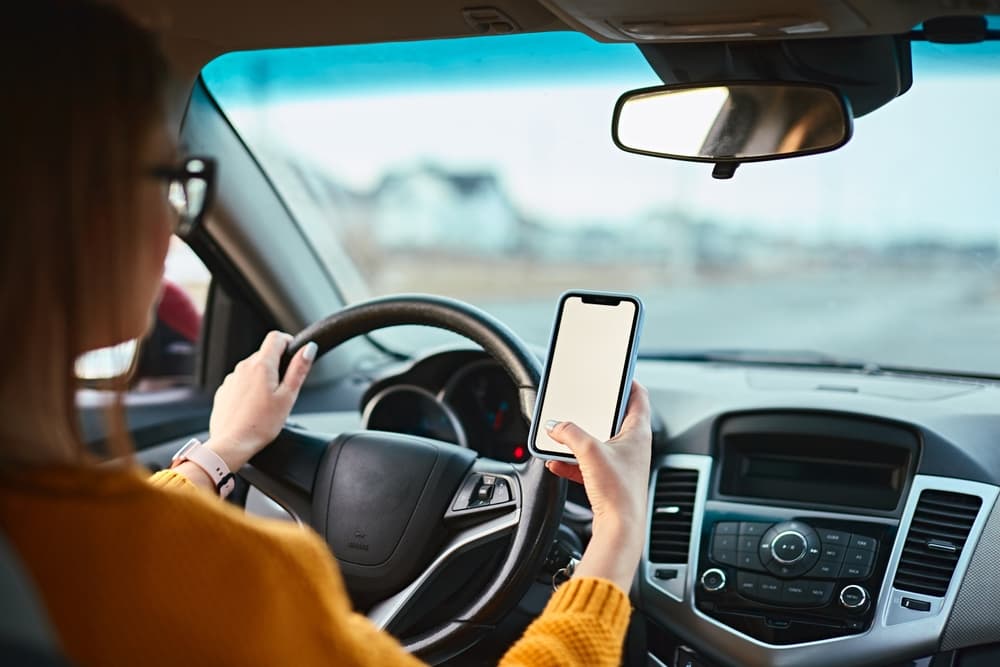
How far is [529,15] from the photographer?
2322 millimetres

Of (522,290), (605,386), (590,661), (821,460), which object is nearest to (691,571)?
(821,460)

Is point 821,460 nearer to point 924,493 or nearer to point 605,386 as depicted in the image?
point 924,493

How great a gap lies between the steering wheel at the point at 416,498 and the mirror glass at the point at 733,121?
591mm

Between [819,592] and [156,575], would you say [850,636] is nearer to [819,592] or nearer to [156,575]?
[819,592]

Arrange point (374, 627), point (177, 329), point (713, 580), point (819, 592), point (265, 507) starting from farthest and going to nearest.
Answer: point (177, 329)
point (713, 580)
point (819, 592)
point (265, 507)
point (374, 627)

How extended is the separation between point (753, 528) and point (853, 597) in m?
0.30

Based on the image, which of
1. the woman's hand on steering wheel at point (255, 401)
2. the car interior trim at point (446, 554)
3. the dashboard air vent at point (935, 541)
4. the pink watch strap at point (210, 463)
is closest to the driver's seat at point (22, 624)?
the pink watch strap at point (210, 463)

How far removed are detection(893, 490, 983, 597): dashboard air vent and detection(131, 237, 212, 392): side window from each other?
2248 millimetres

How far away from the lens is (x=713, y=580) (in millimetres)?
2873

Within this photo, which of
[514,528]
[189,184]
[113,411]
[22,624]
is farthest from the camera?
[514,528]

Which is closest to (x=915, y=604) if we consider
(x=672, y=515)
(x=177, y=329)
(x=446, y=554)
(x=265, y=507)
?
(x=672, y=515)

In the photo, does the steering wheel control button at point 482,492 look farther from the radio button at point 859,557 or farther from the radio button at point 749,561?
the radio button at point 859,557

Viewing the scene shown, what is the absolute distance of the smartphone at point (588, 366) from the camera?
2.14 metres

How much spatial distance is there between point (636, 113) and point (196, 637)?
1.76 meters
